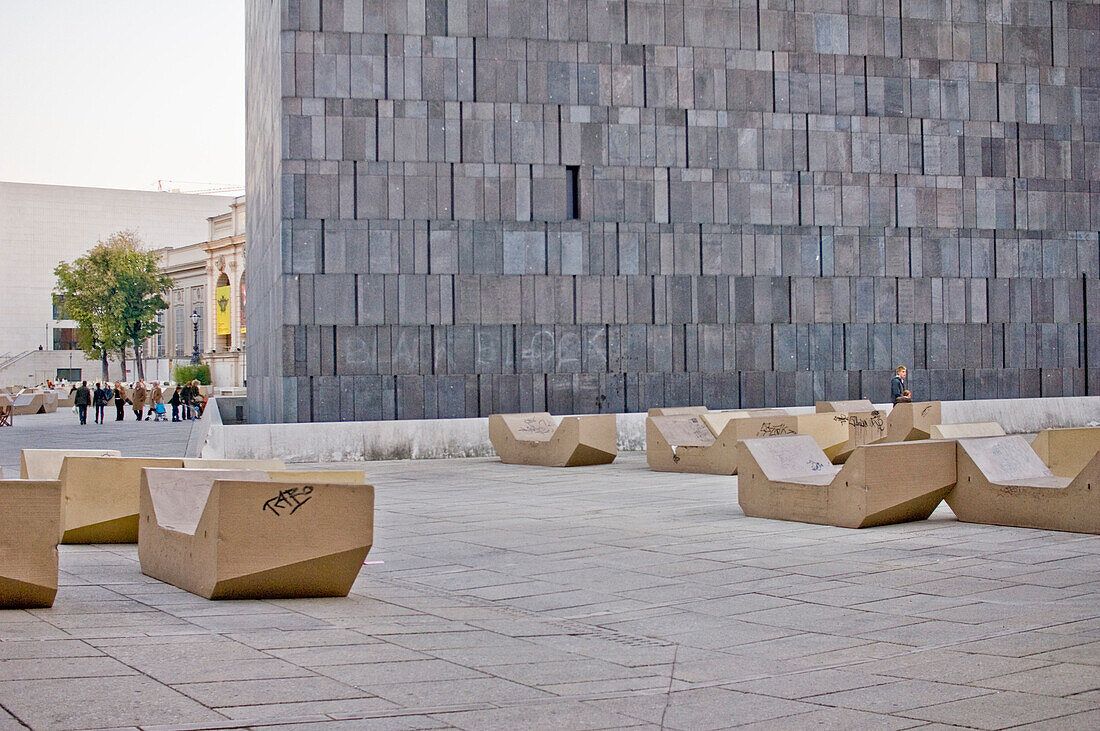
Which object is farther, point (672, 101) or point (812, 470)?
point (672, 101)

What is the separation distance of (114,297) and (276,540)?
90.9 meters

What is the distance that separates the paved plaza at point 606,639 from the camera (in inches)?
235

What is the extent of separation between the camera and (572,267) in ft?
109

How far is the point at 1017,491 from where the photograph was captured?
44.1 ft

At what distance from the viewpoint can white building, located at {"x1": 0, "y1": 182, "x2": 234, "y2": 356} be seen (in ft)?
409

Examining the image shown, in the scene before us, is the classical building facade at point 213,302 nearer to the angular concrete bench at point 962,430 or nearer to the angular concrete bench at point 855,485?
the angular concrete bench at point 962,430

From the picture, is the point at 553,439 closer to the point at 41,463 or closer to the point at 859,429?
the point at 859,429

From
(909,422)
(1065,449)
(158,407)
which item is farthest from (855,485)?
(158,407)

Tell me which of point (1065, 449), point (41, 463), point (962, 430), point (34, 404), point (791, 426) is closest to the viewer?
point (41, 463)

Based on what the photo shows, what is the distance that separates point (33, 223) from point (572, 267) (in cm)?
10732

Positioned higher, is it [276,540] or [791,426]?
[791,426]

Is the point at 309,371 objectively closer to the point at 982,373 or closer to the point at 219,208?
the point at 982,373

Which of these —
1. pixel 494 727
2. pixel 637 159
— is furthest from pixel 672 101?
pixel 494 727

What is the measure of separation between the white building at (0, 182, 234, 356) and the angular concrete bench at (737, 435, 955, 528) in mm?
119926
